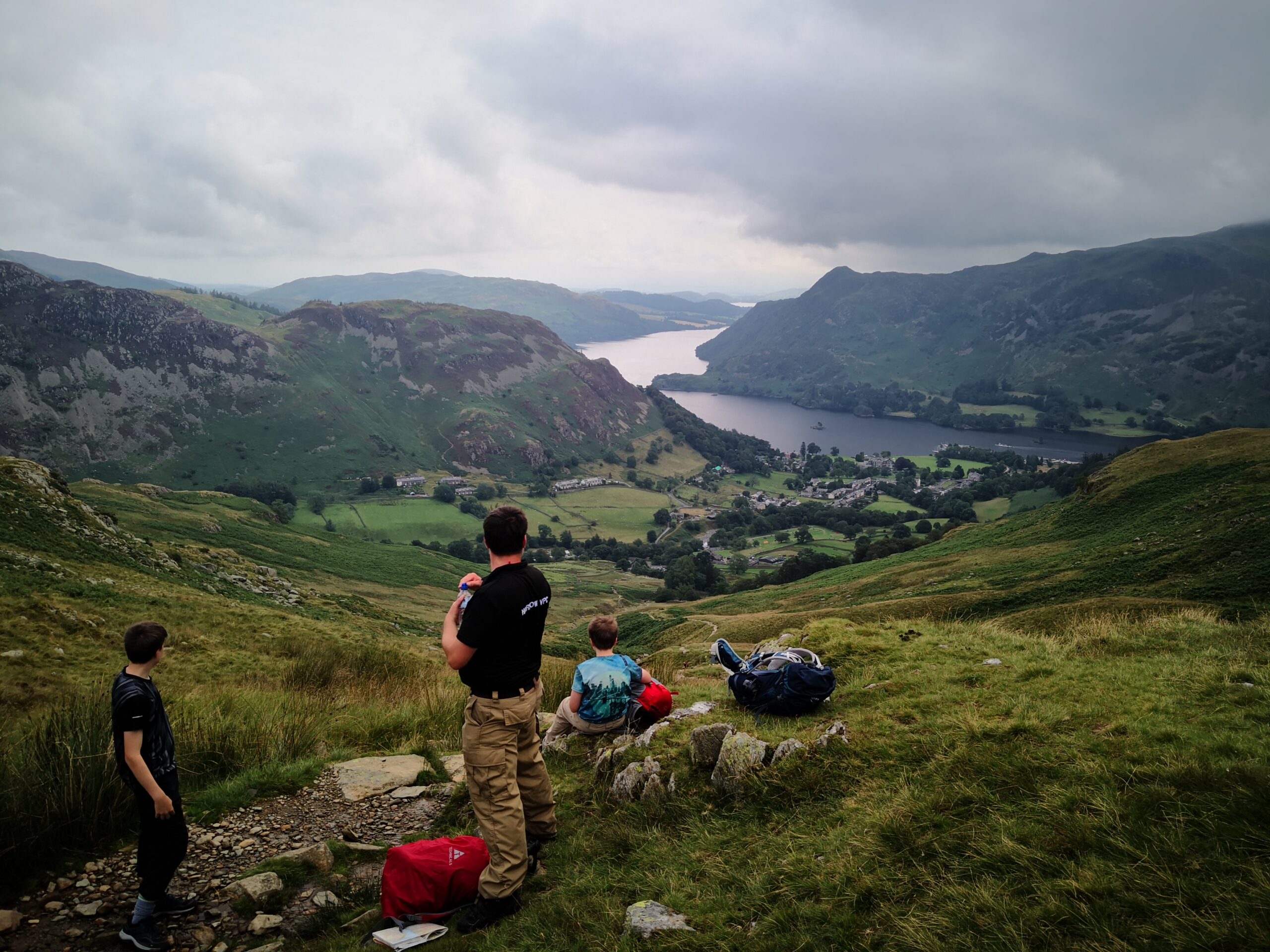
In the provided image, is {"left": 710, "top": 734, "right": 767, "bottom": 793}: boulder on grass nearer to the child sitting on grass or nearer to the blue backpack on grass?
the blue backpack on grass

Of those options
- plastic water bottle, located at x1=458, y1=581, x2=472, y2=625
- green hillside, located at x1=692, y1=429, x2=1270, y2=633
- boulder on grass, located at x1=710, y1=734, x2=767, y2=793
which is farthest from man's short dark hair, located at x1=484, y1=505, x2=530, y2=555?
green hillside, located at x1=692, y1=429, x2=1270, y2=633

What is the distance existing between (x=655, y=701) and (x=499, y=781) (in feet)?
12.1

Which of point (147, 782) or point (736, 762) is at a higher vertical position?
point (147, 782)

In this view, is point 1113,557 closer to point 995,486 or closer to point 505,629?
point 505,629

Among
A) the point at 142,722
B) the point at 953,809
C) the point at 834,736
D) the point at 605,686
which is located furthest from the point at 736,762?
the point at 142,722

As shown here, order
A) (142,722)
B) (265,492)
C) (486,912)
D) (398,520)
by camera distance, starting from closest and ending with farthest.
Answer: (486,912) → (142,722) → (398,520) → (265,492)

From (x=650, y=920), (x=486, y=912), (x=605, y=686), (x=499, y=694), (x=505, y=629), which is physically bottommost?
(x=486, y=912)

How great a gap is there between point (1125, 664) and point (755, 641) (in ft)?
68.6

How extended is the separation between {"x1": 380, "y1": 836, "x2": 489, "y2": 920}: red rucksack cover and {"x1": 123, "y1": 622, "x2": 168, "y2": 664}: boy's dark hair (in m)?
3.09

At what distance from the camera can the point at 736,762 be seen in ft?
23.5

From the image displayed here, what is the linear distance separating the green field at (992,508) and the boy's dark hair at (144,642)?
130m

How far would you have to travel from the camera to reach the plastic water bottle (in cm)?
627

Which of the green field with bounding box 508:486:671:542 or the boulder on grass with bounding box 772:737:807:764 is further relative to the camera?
the green field with bounding box 508:486:671:542

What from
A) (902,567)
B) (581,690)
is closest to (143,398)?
(902,567)
